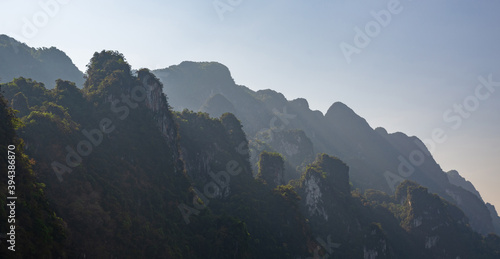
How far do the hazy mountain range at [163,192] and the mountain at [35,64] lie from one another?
36.3 inches

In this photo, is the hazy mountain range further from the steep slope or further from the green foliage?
the green foliage

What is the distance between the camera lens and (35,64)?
138 m

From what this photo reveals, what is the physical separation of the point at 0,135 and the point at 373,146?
629 feet

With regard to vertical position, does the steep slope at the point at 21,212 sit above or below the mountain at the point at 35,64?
below

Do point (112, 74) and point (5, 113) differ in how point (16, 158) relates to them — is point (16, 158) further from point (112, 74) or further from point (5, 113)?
point (112, 74)

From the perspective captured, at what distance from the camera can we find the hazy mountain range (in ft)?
130

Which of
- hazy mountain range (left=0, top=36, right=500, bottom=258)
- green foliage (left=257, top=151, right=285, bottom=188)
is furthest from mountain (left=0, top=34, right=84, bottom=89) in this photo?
green foliage (left=257, top=151, right=285, bottom=188)

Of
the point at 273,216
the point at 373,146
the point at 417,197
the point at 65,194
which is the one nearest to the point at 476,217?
the point at 373,146

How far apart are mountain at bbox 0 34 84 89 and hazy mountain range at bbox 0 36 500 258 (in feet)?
3.02

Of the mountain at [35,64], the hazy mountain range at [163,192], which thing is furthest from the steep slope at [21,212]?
the mountain at [35,64]

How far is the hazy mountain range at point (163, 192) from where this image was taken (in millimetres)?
39750

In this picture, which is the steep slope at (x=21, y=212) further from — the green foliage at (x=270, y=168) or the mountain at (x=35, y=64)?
the mountain at (x=35, y=64)

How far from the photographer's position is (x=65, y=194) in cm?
4091

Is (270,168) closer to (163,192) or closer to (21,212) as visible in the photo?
(163,192)
